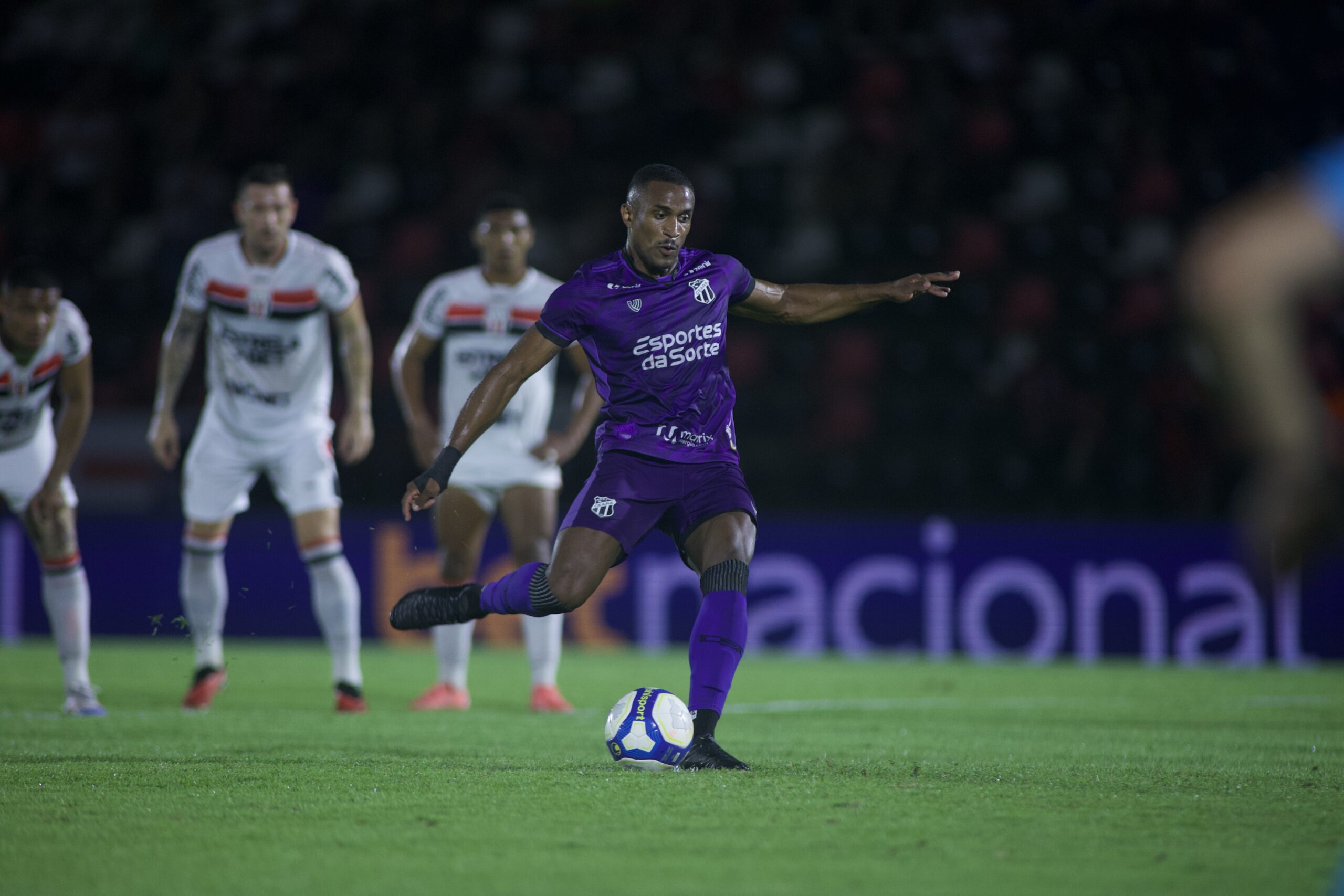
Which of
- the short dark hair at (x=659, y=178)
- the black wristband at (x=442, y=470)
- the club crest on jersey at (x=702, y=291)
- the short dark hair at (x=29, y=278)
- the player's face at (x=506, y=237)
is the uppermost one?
the player's face at (x=506, y=237)

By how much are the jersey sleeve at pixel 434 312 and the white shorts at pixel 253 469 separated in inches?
30.8

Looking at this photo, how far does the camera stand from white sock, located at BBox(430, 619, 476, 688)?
8703 mm

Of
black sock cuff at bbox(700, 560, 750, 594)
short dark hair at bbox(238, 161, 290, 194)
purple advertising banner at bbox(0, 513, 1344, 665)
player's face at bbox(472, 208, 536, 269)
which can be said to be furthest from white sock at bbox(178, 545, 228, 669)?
black sock cuff at bbox(700, 560, 750, 594)

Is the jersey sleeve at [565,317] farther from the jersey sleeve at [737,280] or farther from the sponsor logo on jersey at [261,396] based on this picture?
the sponsor logo on jersey at [261,396]

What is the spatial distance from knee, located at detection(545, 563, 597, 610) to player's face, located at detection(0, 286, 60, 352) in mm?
3468

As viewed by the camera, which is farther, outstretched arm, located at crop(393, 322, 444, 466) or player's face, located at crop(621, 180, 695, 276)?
outstretched arm, located at crop(393, 322, 444, 466)

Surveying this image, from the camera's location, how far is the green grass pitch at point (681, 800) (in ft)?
12.9

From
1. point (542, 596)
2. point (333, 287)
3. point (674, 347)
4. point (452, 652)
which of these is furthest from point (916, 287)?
point (452, 652)

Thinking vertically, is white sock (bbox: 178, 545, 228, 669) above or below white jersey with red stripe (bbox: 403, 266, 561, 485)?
below

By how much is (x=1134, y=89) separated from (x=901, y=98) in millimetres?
2330

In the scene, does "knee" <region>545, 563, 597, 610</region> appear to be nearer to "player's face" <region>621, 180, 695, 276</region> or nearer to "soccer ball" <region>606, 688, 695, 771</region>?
"soccer ball" <region>606, 688, 695, 771</region>

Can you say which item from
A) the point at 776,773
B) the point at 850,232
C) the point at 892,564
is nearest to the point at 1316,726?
the point at 776,773

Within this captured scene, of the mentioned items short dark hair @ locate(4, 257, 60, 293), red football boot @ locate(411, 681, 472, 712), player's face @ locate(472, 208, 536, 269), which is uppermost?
player's face @ locate(472, 208, 536, 269)

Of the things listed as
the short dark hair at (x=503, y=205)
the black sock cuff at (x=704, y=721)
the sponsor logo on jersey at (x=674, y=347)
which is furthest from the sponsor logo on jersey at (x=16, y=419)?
the black sock cuff at (x=704, y=721)
